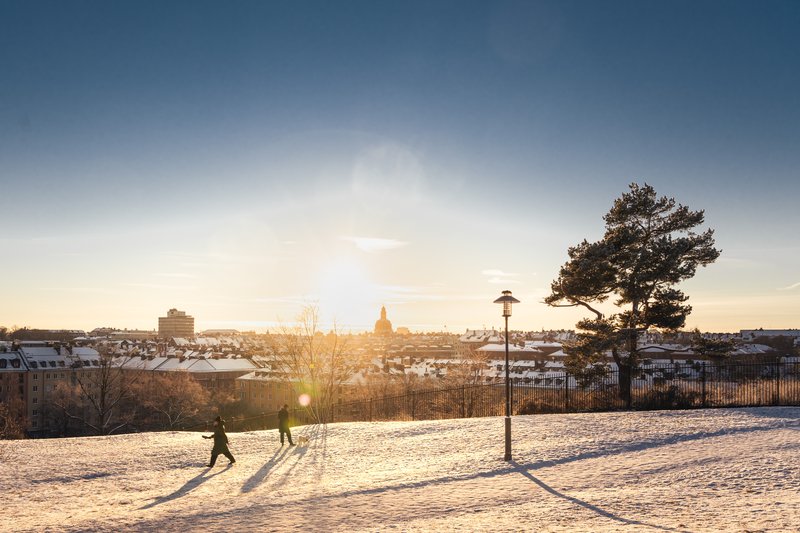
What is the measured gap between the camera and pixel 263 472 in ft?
48.0

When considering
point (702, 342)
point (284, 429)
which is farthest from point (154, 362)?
point (702, 342)

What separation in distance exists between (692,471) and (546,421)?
25.5ft

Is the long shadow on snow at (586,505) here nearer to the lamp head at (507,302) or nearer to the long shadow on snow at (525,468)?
the long shadow on snow at (525,468)

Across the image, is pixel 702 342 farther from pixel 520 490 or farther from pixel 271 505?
pixel 271 505

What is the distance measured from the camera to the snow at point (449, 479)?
29.5 ft

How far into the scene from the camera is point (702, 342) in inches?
915

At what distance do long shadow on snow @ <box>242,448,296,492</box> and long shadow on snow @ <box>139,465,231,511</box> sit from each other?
1.22m

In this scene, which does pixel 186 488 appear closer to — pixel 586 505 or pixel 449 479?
pixel 449 479

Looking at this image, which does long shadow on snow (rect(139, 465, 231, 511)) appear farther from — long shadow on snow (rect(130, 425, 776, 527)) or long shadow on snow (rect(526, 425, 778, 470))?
long shadow on snow (rect(526, 425, 778, 470))

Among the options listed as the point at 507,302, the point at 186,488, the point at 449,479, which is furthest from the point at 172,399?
the point at 449,479

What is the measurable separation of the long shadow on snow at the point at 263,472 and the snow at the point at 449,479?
10 cm

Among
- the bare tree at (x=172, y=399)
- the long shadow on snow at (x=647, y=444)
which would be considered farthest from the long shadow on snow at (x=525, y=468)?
the bare tree at (x=172, y=399)

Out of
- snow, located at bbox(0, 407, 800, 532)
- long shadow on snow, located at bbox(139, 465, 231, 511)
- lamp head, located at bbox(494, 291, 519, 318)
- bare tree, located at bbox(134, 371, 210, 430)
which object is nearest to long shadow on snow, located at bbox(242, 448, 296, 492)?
snow, located at bbox(0, 407, 800, 532)

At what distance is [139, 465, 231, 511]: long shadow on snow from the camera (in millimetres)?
11508
